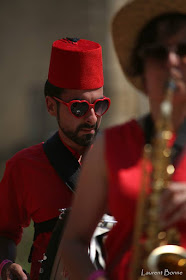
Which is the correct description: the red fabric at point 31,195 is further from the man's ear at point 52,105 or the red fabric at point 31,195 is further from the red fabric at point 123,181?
the red fabric at point 123,181

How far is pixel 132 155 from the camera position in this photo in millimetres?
2111

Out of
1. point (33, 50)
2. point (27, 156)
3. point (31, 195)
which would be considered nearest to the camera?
point (31, 195)

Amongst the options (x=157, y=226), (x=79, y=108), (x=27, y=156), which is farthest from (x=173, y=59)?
(x=27, y=156)

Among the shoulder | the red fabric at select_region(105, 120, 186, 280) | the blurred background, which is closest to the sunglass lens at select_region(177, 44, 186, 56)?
the red fabric at select_region(105, 120, 186, 280)

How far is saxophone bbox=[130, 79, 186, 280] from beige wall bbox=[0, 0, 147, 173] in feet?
22.1

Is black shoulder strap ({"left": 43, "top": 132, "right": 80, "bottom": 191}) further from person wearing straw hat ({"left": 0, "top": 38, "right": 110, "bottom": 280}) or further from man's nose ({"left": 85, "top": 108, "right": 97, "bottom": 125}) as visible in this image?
man's nose ({"left": 85, "top": 108, "right": 97, "bottom": 125})

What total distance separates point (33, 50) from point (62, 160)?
5.45 metres

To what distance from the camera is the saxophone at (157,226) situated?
2.02 metres

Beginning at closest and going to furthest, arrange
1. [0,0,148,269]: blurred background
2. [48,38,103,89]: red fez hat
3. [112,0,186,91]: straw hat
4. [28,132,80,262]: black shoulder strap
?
1. [112,0,186,91]: straw hat
2. [28,132,80,262]: black shoulder strap
3. [48,38,103,89]: red fez hat
4. [0,0,148,269]: blurred background

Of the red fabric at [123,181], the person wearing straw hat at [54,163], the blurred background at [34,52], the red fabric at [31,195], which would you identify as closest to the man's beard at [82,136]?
the person wearing straw hat at [54,163]

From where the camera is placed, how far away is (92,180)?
215 centimetres

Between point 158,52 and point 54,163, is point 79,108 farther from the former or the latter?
point 158,52

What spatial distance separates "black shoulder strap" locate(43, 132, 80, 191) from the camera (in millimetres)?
3424

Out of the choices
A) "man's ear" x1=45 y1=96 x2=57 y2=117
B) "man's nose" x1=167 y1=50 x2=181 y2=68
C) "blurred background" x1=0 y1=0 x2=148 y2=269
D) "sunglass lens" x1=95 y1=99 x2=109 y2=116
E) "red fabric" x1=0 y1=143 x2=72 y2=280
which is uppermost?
"man's nose" x1=167 y1=50 x2=181 y2=68
